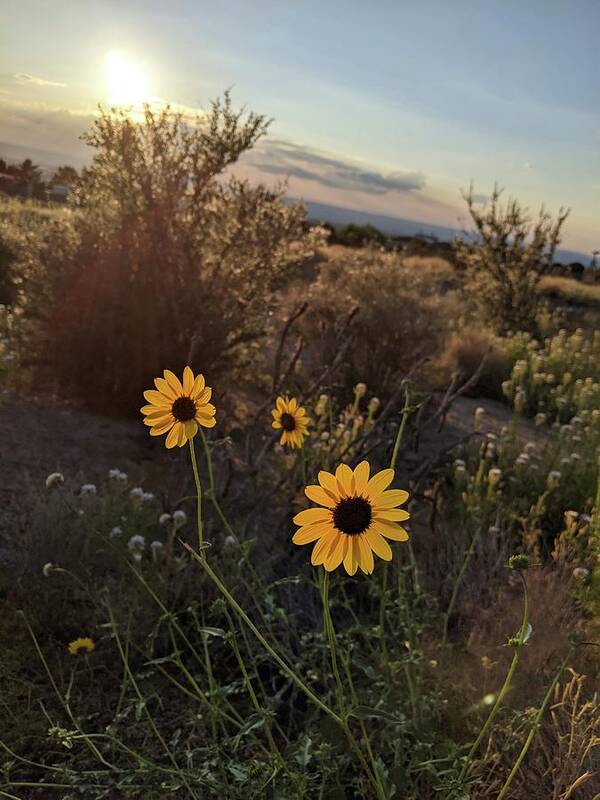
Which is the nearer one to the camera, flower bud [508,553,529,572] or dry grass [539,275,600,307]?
flower bud [508,553,529,572]

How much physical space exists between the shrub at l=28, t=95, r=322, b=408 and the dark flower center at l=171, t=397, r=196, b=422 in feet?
12.9

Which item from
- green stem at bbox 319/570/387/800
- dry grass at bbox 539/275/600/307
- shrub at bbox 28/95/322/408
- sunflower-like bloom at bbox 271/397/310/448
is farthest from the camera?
dry grass at bbox 539/275/600/307

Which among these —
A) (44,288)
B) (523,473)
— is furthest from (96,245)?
(523,473)

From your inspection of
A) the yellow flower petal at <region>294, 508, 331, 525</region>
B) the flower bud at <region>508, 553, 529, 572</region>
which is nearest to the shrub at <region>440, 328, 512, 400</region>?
the flower bud at <region>508, 553, 529, 572</region>

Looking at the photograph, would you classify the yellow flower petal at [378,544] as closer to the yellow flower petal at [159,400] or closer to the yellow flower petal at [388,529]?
the yellow flower petal at [388,529]

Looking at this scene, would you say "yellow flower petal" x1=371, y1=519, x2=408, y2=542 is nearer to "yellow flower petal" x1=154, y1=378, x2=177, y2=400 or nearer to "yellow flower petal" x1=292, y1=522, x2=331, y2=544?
"yellow flower petal" x1=292, y1=522, x2=331, y2=544

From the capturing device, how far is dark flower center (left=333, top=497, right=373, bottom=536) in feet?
5.22

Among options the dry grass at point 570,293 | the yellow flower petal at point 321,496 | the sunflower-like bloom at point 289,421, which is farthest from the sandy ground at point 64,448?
the dry grass at point 570,293

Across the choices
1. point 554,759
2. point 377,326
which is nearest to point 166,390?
point 554,759

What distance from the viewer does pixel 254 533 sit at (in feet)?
12.5

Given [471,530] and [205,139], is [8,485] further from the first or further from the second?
[205,139]

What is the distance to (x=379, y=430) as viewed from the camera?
164 inches

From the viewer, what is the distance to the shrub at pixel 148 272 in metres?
6.14

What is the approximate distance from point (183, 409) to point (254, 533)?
204cm
